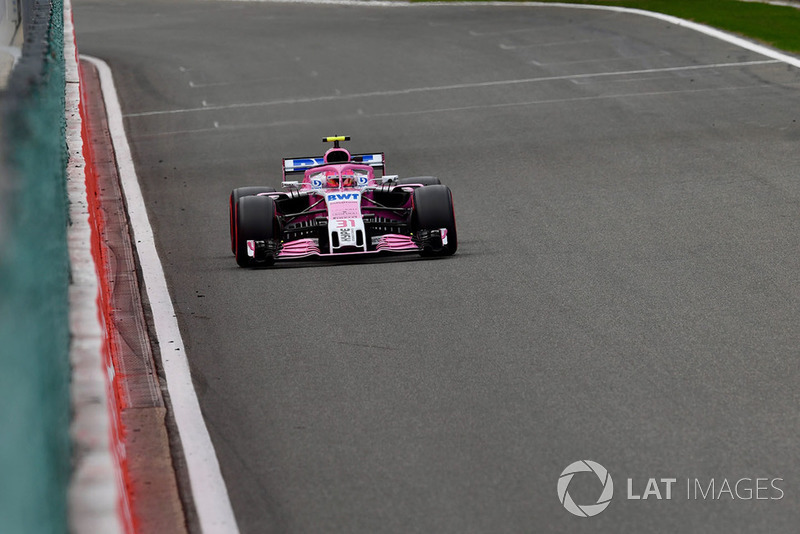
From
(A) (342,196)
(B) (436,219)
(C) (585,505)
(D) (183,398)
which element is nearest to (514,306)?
(B) (436,219)

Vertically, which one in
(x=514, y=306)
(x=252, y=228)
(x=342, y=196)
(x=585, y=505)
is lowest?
(x=514, y=306)

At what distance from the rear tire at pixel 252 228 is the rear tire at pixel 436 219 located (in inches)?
52.0

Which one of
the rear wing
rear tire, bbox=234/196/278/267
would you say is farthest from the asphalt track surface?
the rear wing

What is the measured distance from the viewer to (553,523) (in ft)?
21.2

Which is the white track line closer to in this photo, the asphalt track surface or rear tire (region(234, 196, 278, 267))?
the asphalt track surface

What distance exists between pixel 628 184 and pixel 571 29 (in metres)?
14.2

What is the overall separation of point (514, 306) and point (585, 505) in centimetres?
389

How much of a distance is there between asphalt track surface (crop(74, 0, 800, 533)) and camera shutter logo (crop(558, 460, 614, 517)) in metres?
0.04

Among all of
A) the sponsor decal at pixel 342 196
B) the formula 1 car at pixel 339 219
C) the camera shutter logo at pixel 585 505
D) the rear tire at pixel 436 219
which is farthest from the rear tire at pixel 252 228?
the camera shutter logo at pixel 585 505

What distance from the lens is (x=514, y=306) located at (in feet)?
34.2

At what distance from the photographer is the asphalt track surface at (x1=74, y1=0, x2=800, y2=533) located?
22.9ft

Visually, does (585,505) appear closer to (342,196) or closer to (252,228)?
(252,228)

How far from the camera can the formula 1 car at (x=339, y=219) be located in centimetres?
1208

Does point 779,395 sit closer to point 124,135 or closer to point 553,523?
point 553,523
